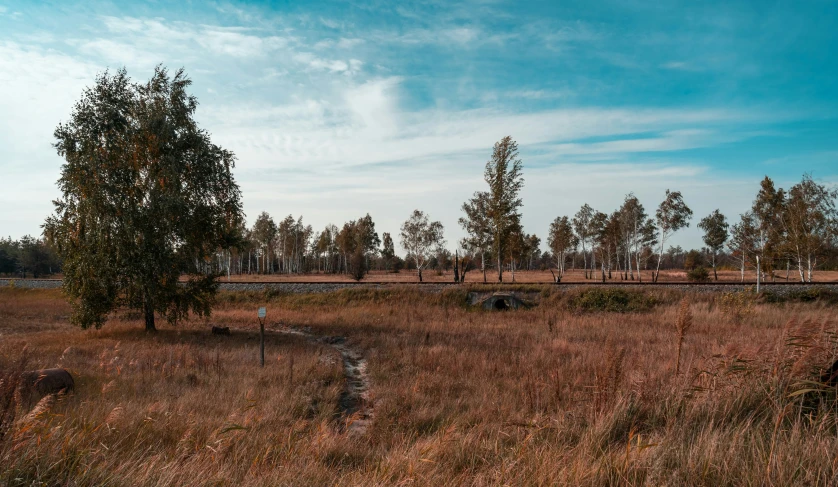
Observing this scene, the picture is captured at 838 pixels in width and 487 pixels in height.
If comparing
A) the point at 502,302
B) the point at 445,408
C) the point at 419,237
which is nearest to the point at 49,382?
the point at 445,408

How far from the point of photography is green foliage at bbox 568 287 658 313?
2441 cm

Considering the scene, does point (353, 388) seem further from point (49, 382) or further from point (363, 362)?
point (49, 382)

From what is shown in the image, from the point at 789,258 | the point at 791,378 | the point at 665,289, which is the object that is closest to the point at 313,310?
the point at 665,289

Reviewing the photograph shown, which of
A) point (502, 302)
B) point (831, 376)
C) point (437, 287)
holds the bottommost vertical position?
point (502, 302)

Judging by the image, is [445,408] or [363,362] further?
[363,362]

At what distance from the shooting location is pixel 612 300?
82.4 ft

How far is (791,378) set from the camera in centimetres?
515

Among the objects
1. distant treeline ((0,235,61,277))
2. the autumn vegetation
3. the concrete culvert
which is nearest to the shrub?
the autumn vegetation

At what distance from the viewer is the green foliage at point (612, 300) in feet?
80.1

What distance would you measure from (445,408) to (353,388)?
3.63m

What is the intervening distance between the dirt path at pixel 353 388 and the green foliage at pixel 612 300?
45.8ft

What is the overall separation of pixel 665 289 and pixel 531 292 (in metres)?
7.71

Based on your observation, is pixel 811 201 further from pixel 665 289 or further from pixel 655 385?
pixel 655 385

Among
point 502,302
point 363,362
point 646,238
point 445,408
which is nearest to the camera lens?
point 445,408
